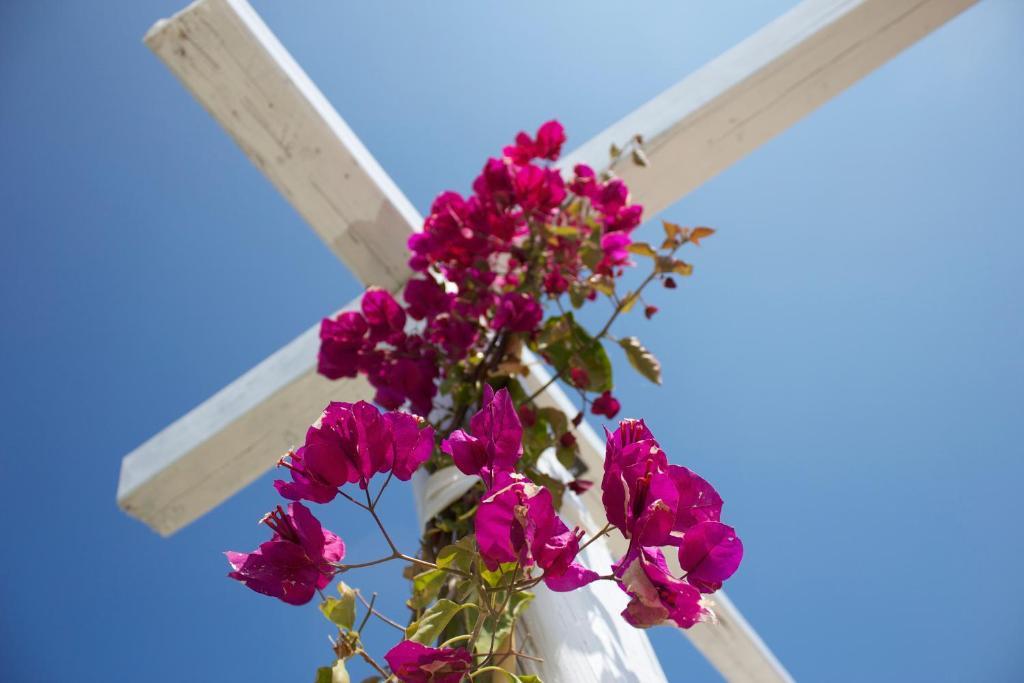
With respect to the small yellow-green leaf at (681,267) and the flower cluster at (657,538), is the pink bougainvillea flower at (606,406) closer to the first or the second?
the small yellow-green leaf at (681,267)

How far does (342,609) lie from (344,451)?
11cm

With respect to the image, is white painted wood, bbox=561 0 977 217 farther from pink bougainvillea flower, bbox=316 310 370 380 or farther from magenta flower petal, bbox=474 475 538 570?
magenta flower petal, bbox=474 475 538 570

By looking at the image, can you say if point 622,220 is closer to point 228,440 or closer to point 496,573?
point 496,573

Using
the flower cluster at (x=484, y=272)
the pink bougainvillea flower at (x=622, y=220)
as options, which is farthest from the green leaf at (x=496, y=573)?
the pink bougainvillea flower at (x=622, y=220)

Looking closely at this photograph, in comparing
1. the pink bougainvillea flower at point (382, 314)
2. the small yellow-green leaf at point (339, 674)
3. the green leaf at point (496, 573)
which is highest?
the pink bougainvillea flower at point (382, 314)

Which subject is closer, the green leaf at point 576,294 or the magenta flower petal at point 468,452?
the magenta flower petal at point 468,452

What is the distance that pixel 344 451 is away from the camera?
0.32m

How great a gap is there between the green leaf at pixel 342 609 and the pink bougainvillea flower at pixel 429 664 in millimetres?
43

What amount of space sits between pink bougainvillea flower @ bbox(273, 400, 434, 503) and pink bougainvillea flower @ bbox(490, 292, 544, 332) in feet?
1.51

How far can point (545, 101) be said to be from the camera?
2.70m

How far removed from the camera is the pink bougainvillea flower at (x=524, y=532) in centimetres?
28

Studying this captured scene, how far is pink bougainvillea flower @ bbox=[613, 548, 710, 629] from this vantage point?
0.92 feet

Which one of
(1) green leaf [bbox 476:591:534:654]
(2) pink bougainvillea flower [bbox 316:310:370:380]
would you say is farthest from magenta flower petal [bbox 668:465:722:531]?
(2) pink bougainvillea flower [bbox 316:310:370:380]

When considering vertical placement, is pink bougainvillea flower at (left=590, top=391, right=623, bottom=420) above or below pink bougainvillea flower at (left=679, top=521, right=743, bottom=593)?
above
